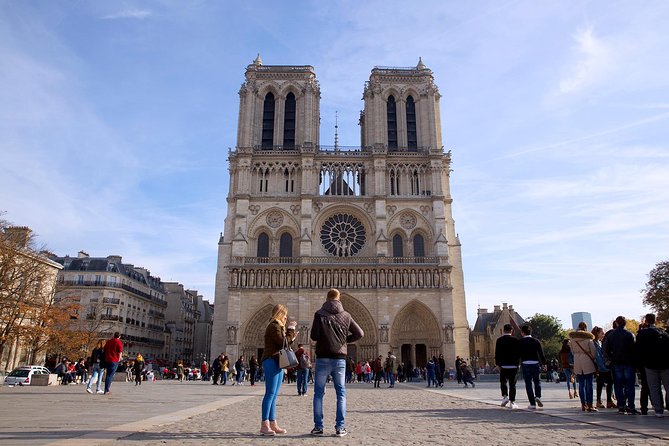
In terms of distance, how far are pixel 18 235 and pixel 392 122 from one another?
27.7 meters

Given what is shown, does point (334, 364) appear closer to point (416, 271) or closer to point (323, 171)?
point (416, 271)

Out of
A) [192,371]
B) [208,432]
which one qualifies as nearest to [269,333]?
[208,432]

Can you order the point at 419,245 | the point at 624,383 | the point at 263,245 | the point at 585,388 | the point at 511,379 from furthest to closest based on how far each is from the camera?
the point at 419,245
the point at 263,245
the point at 511,379
the point at 585,388
the point at 624,383

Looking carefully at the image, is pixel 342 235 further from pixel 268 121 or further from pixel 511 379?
pixel 511 379

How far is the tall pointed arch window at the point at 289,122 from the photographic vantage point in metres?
40.9

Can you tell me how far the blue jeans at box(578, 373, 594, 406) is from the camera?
27.4 feet

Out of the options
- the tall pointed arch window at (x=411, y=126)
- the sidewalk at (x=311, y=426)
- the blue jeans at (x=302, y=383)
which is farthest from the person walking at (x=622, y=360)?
the tall pointed arch window at (x=411, y=126)

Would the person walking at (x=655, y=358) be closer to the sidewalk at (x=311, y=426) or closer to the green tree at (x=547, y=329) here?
the sidewalk at (x=311, y=426)

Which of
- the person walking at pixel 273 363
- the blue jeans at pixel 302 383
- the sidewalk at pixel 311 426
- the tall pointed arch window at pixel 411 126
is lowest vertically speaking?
the sidewalk at pixel 311 426

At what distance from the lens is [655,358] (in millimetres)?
7789

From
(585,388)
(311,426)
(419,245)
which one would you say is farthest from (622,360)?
(419,245)

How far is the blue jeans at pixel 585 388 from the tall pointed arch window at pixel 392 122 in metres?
33.4

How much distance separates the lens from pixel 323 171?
3956 centimetres

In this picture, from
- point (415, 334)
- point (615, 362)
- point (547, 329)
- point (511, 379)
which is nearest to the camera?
point (615, 362)
